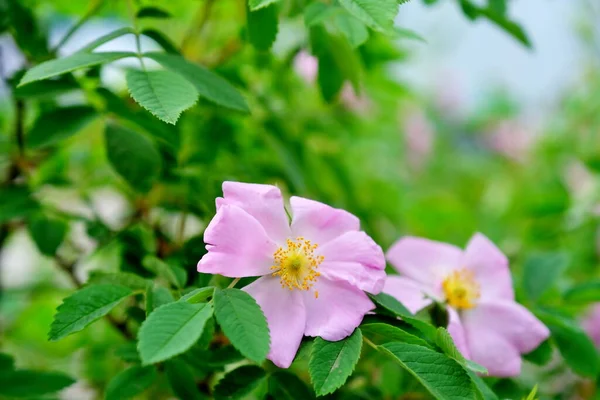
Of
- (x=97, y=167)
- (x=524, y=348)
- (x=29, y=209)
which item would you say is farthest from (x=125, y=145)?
(x=524, y=348)

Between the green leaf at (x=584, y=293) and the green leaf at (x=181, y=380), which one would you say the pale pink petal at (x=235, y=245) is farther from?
the green leaf at (x=584, y=293)

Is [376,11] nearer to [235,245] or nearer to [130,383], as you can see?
[235,245]

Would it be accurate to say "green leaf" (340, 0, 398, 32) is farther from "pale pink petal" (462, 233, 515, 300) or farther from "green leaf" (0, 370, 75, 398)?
"green leaf" (0, 370, 75, 398)

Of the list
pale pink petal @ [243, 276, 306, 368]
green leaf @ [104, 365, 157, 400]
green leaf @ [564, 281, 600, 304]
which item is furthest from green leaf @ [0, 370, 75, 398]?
green leaf @ [564, 281, 600, 304]

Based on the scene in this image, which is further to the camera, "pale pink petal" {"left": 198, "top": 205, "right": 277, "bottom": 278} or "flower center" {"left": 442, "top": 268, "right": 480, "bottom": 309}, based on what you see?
"flower center" {"left": 442, "top": 268, "right": 480, "bottom": 309}

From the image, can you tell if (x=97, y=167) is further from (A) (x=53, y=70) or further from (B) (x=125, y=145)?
(A) (x=53, y=70)
